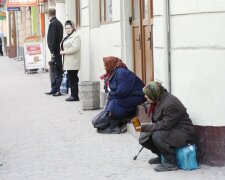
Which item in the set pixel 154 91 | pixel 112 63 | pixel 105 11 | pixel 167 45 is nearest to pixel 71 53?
pixel 105 11

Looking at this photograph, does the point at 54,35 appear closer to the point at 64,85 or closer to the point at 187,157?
the point at 64,85

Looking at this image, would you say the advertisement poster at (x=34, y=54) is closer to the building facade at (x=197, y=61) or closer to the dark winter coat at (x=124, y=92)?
the dark winter coat at (x=124, y=92)

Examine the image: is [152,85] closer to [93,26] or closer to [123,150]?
[123,150]

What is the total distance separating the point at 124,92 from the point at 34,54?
1332cm

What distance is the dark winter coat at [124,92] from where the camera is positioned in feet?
29.0

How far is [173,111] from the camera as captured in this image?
263 inches

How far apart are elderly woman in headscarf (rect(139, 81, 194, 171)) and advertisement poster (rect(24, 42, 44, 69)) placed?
1507cm

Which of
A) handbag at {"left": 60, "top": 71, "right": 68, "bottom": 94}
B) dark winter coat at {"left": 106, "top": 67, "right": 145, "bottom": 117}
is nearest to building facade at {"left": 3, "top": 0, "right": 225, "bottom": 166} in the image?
dark winter coat at {"left": 106, "top": 67, "right": 145, "bottom": 117}

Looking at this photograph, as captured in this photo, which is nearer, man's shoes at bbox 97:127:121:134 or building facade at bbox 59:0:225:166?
building facade at bbox 59:0:225:166

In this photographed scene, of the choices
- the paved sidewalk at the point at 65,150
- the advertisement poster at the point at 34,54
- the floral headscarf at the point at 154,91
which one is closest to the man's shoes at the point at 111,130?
the paved sidewalk at the point at 65,150

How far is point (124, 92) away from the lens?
348 inches

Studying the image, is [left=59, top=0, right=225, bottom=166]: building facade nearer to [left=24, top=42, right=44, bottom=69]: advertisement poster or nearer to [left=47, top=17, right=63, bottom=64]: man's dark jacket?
[left=47, top=17, right=63, bottom=64]: man's dark jacket

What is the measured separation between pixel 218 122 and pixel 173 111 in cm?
51

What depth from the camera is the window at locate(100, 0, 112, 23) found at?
478 inches
